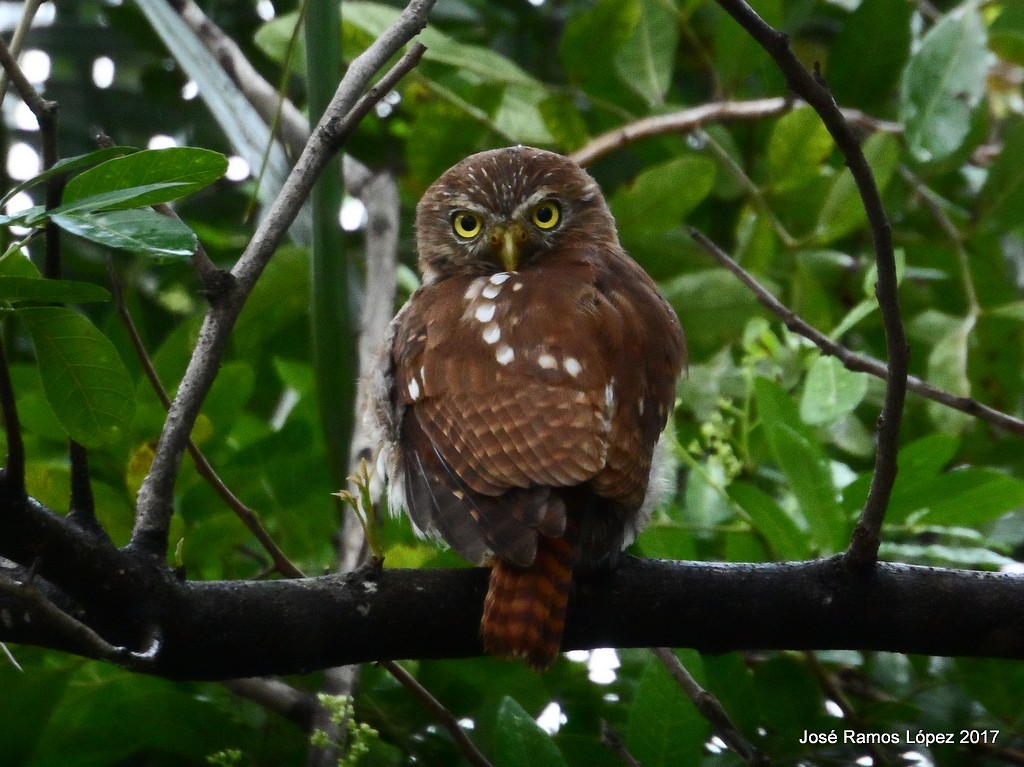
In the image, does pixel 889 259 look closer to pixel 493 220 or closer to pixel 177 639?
pixel 177 639

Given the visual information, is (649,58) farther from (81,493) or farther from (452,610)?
(81,493)

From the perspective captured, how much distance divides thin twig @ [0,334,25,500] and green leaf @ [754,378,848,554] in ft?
4.84

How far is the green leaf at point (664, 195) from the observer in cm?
335

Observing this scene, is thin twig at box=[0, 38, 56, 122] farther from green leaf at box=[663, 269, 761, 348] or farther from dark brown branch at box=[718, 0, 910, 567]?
green leaf at box=[663, 269, 761, 348]

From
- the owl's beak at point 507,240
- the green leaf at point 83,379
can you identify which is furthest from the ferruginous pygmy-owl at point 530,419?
the green leaf at point 83,379

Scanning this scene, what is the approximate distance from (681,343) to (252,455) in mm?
1036

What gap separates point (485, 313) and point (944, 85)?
1.52 meters

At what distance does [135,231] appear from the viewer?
150 cm

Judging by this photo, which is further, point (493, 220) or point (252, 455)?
point (493, 220)

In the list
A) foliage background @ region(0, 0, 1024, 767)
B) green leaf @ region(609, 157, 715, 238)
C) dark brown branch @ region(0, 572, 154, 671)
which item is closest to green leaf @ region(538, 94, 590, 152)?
foliage background @ region(0, 0, 1024, 767)

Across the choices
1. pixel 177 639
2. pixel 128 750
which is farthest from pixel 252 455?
pixel 177 639

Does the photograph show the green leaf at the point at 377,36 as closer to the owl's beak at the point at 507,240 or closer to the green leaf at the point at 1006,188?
the owl's beak at the point at 507,240

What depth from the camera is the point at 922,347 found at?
3602 mm

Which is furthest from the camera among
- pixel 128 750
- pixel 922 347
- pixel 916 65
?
pixel 922 347
